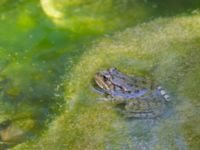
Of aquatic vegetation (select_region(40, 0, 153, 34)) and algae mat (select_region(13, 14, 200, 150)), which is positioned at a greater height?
aquatic vegetation (select_region(40, 0, 153, 34))

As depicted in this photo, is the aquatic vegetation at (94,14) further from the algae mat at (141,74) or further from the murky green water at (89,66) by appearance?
the algae mat at (141,74)

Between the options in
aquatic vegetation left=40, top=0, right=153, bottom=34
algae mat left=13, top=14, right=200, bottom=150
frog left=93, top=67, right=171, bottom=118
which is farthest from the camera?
aquatic vegetation left=40, top=0, right=153, bottom=34

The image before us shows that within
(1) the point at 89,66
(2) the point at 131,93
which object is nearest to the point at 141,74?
(2) the point at 131,93

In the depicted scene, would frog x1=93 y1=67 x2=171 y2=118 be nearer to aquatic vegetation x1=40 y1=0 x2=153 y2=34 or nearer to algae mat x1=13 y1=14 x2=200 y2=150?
algae mat x1=13 y1=14 x2=200 y2=150

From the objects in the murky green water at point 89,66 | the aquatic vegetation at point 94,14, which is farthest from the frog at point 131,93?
the aquatic vegetation at point 94,14

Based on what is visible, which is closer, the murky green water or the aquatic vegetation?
the murky green water

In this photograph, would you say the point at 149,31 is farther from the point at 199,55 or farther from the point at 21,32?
the point at 21,32

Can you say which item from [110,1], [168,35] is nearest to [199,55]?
[168,35]

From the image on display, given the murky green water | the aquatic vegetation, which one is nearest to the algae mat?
the murky green water
